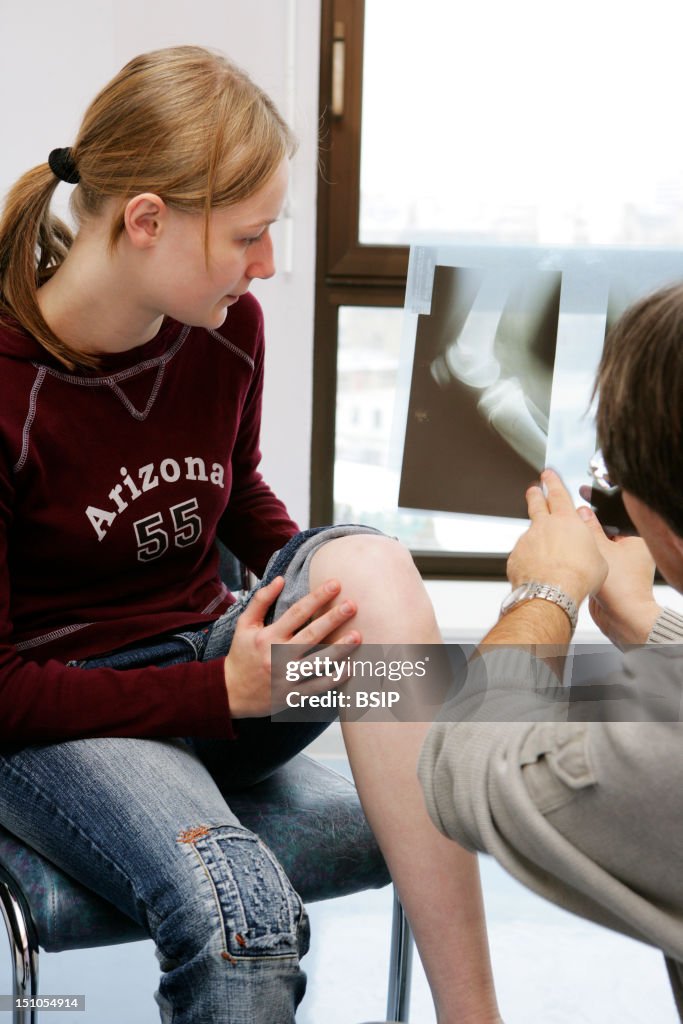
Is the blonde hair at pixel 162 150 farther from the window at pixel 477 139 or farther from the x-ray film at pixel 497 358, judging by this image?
the window at pixel 477 139

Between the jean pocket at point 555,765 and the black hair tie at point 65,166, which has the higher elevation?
the black hair tie at point 65,166

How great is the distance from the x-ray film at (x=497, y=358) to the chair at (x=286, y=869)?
0.34 m

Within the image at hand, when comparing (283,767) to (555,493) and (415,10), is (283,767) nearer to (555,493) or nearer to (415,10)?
(555,493)

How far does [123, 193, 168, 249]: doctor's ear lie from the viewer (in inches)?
38.7

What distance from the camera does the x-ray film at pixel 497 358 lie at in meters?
1.19

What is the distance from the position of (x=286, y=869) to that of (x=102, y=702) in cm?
23

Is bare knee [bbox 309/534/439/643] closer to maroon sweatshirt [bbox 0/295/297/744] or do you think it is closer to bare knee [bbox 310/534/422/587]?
bare knee [bbox 310/534/422/587]

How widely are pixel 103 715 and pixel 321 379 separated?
147 centimetres

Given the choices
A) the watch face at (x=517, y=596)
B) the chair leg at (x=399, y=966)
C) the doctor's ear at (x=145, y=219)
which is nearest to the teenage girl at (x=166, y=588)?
the doctor's ear at (x=145, y=219)

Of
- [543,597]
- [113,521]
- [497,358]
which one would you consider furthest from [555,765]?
[497,358]

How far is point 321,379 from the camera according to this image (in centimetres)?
233

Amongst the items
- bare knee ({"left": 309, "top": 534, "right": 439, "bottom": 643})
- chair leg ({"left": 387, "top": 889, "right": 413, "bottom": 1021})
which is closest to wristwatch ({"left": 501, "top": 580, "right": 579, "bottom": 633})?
bare knee ({"left": 309, "top": 534, "right": 439, "bottom": 643})

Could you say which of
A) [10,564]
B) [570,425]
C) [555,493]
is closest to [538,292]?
[570,425]

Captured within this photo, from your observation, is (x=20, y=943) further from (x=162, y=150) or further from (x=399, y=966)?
(x=162, y=150)
